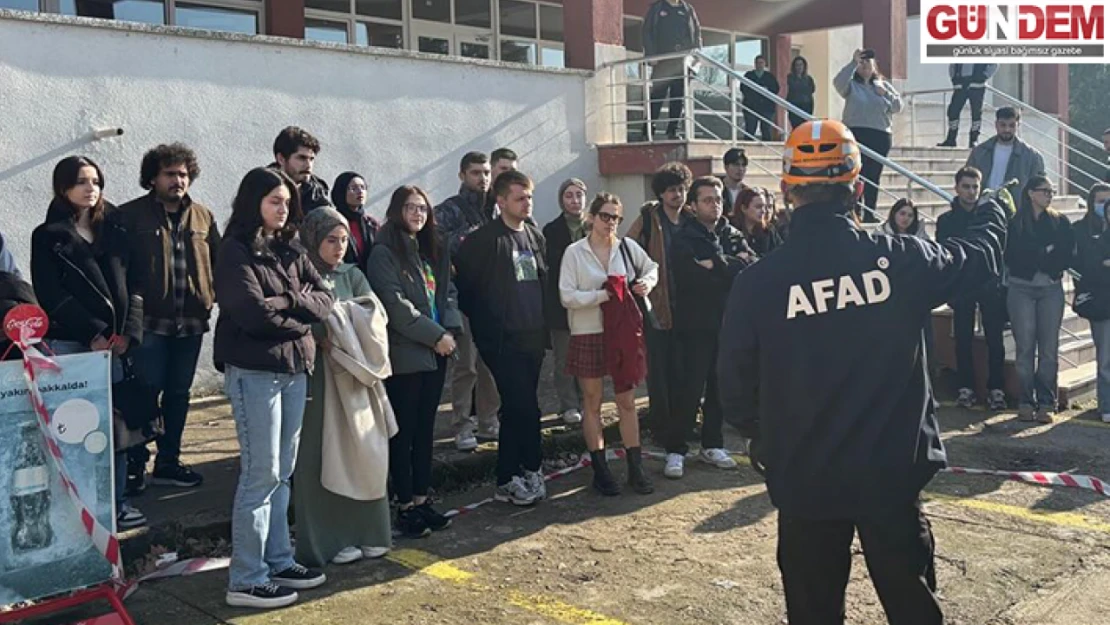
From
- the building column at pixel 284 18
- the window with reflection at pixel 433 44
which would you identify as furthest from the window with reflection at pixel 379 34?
the building column at pixel 284 18

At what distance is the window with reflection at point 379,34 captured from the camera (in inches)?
530

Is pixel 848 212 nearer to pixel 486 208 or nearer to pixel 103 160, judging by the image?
pixel 486 208

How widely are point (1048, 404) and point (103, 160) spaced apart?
25.5 feet

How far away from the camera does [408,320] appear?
5.32 meters

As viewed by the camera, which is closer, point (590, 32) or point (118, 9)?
point (118, 9)

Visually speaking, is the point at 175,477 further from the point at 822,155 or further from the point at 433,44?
the point at 433,44

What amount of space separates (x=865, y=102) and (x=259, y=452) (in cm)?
908

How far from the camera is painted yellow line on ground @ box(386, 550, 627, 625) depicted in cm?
449

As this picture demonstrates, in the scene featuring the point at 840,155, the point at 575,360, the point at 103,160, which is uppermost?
the point at 103,160

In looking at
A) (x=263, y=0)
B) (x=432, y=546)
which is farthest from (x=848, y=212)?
(x=263, y=0)

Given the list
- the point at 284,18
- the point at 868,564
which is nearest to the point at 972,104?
the point at 284,18

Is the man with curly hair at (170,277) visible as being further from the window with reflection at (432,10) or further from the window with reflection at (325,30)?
the window with reflection at (432,10)

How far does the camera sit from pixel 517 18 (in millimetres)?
15234

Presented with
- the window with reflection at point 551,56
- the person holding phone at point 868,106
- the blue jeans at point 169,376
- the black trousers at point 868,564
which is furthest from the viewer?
the window with reflection at point 551,56
